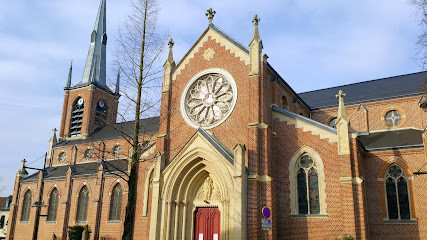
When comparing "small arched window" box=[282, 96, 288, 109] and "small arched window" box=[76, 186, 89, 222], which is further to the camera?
"small arched window" box=[76, 186, 89, 222]

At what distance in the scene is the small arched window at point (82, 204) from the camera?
31891 mm

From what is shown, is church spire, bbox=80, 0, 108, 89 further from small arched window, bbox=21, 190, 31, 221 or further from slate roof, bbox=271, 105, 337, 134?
slate roof, bbox=271, 105, 337, 134

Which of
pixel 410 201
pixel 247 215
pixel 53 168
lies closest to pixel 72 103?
pixel 53 168

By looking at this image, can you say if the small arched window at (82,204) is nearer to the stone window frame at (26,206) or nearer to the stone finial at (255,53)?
the stone window frame at (26,206)

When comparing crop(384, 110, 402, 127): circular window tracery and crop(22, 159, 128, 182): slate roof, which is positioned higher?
crop(384, 110, 402, 127): circular window tracery

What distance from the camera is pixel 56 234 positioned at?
32094 mm

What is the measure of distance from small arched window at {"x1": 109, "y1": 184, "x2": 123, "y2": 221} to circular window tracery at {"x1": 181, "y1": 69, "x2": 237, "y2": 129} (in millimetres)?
12364

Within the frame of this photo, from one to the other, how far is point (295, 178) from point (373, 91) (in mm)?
13758

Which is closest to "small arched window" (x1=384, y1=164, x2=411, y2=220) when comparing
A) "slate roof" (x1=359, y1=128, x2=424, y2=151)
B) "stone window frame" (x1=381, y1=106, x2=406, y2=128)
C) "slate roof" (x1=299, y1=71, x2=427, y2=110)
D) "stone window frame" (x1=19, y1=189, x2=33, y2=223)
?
"slate roof" (x1=359, y1=128, x2=424, y2=151)

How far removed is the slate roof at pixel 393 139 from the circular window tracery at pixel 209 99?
8.95 meters

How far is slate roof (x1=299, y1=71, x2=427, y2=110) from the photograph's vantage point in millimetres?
26781

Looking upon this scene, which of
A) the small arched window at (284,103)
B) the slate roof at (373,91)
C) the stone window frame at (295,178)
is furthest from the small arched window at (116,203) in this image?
the slate roof at (373,91)

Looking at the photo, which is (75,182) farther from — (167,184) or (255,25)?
(255,25)

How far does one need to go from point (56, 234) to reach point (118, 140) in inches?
400
